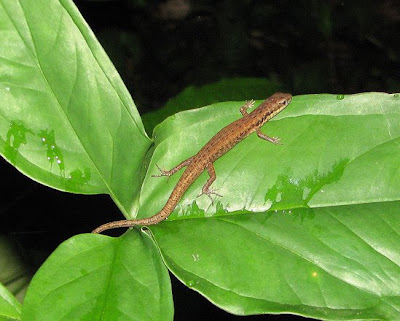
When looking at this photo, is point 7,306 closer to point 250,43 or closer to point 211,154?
point 211,154

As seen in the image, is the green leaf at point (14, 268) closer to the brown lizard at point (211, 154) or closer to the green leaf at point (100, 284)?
the brown lizard at point (211, 154)

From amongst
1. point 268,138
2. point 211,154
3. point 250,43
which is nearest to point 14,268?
point 211,154

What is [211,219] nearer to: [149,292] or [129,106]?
[149,292]

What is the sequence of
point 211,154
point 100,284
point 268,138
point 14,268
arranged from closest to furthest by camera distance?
point 100,284 < point 268,138 < point 211,154 < point 14,268

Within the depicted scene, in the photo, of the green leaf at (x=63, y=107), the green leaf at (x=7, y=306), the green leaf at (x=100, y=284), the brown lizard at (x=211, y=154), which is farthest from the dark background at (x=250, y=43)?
the green leaf at (x=7, y=306)

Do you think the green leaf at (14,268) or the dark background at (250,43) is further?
the dark background at (250,43)

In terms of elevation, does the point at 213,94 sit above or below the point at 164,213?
below

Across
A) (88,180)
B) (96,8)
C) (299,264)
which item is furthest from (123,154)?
(96,8)

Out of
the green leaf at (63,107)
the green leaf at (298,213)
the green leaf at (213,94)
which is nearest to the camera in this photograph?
the green leaf at (298,213)
